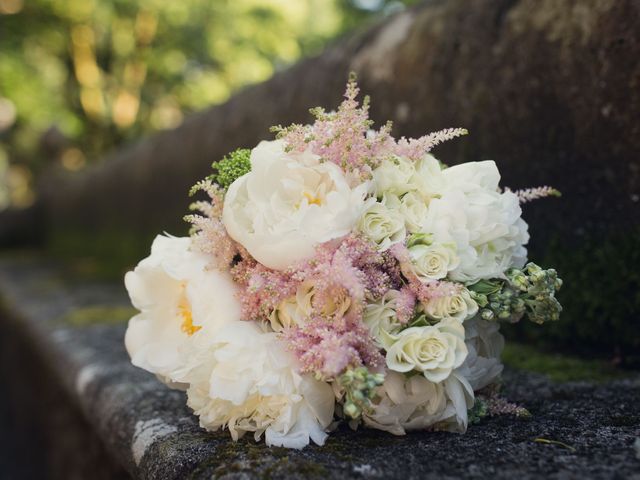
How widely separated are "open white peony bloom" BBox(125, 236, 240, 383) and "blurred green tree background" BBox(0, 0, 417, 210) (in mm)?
11035

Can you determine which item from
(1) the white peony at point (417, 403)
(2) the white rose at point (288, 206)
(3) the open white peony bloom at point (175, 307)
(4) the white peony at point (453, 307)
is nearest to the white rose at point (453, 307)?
(4) the white peony at point (453, 307)

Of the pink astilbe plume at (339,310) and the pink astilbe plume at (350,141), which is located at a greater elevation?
the pink astilbe plume at (350,141)

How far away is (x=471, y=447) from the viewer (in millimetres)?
1113

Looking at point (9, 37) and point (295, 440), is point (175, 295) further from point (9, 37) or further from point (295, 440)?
point (9, 37)

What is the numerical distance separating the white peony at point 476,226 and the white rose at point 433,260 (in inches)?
0.8

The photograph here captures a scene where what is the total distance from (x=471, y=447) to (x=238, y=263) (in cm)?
55

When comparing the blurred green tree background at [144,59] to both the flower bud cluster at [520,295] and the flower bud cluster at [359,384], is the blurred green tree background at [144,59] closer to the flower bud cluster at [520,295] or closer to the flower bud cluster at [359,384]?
the flower bud cluster at [520,295]

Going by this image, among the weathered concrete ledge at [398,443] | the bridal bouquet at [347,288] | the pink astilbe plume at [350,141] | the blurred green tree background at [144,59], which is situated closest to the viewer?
the weathered concrete ledge at [398,443]

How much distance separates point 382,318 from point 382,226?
0.17 m

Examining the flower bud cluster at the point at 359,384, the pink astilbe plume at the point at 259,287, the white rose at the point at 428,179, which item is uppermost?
the white rose at the point at 428,179

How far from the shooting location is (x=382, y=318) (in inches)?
44.9

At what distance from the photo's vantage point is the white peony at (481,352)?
1.20 m

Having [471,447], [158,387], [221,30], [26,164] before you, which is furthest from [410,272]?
[26,164]

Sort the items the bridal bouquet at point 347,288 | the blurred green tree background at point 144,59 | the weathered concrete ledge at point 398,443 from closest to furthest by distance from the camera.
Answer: the weathered concrete ledge at point 398,443 → the bridal bouquet at point 347,288 → the blurred green tree background at point 144,59
